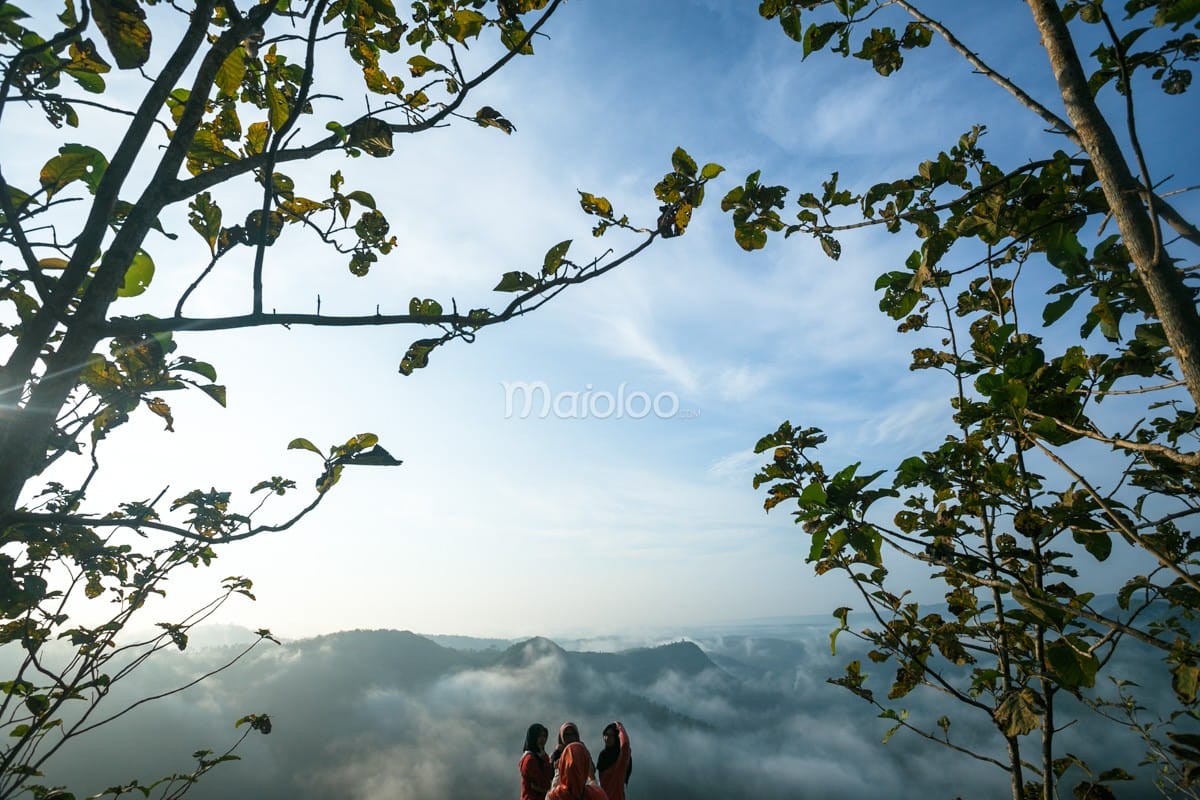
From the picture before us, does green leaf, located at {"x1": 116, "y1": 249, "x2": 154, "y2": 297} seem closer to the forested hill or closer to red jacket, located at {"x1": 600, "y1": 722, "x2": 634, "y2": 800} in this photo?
red jacket, located at {"x1": 600, "y1": 722, "x2": 634, "y2": 800}

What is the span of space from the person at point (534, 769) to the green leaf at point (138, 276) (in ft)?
23.4

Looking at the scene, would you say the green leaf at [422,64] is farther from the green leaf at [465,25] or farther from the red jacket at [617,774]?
the red jacket at [617,774]

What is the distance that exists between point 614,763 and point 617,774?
0.49ft

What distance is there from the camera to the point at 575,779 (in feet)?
21.3

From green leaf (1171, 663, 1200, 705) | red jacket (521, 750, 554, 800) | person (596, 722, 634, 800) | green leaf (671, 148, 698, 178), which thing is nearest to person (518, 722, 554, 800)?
red jacket (521, 750, 554, 800)

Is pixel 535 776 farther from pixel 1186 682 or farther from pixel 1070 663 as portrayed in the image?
pixel 1186 682

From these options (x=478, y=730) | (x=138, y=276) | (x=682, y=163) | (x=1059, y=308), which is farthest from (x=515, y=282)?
(x=478, y=730)

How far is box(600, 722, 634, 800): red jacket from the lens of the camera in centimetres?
731

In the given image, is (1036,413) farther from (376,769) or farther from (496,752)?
(376,769)

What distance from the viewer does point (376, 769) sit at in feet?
465

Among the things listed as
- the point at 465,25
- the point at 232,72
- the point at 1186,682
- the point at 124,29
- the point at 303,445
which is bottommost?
the point at 1186,682

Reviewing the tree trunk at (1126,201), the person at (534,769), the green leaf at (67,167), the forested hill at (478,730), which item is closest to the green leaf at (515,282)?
the green leaf at (67,167)

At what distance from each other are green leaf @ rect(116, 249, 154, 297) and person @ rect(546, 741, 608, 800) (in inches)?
268

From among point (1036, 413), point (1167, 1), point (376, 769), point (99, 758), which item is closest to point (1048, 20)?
point (1167, 1)
